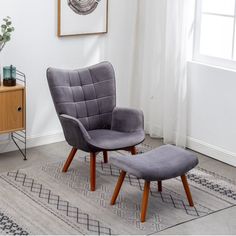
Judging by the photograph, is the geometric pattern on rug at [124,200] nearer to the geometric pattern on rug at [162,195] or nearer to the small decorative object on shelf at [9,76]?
the geometric pattern on rug at [162,195]

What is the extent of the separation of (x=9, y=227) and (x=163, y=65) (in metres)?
2.38

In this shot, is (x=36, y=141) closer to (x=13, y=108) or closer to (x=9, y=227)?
(x=13, y=108)

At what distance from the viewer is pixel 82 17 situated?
5.41 meters

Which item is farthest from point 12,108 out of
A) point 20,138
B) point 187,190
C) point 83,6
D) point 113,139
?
point 187,190

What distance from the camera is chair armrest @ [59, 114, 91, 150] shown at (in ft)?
14.5

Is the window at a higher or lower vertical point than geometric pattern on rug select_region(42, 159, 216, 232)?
higher

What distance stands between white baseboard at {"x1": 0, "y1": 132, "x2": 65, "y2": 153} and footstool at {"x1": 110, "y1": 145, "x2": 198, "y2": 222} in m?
1.44

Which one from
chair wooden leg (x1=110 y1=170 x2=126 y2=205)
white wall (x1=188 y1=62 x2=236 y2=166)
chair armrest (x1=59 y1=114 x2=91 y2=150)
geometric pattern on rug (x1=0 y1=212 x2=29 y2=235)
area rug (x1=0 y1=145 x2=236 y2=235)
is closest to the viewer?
geometric pattern on rug (x1=0 y1=212 x2=29 y2=235)

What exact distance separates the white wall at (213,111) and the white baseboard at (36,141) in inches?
49.3

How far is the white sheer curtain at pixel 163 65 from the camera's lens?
17.4 feet

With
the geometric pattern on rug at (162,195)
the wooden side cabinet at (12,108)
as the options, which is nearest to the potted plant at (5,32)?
the wooden side cabinet at (12,108)

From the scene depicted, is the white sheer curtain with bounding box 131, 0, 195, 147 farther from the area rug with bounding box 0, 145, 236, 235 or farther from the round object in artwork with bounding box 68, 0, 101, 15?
the area rug with bounding box 0, 145, 236, 235

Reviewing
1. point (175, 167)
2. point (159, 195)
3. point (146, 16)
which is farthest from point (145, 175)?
point (146, 16)

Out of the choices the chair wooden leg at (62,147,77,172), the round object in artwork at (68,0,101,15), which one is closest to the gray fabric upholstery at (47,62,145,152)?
the chair wooden leg at (62,147,77,172)
